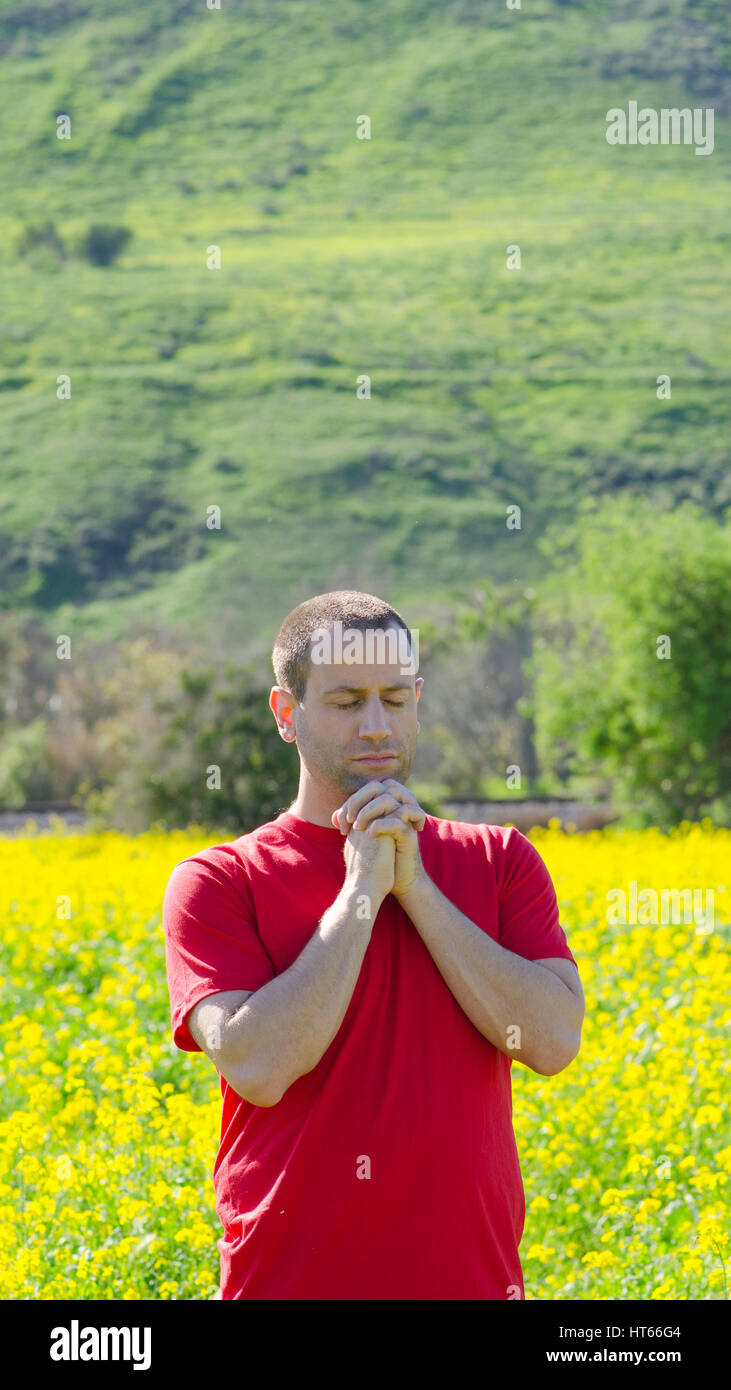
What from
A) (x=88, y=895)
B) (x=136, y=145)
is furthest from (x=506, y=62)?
(x=88, y=895)

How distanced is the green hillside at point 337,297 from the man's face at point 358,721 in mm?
49499

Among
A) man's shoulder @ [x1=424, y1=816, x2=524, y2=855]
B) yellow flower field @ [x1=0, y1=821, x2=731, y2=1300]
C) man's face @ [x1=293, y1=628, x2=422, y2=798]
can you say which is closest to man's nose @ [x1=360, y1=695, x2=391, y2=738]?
man's face @ [x1=293, y1=628, x2=422, y2=798]

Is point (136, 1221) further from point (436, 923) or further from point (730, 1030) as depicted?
point (730, 1030)

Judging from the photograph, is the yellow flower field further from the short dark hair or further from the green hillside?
the green hillside

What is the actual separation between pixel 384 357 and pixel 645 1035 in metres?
96.7

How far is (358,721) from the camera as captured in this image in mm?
2760

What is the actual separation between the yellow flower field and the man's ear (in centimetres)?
224

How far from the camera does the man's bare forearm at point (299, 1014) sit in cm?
254

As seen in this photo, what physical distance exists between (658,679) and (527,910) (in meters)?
18.9

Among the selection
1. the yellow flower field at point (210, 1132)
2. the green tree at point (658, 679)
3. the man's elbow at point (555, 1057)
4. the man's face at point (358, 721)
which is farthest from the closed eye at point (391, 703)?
the green tree at point (658, 679)

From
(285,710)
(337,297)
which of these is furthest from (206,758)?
(337,297)

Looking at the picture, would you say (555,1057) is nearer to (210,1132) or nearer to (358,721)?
(358,721)

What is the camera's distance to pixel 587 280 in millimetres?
115375

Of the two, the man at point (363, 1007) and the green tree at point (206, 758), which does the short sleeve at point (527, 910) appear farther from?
the green tree at point (206, 758)
